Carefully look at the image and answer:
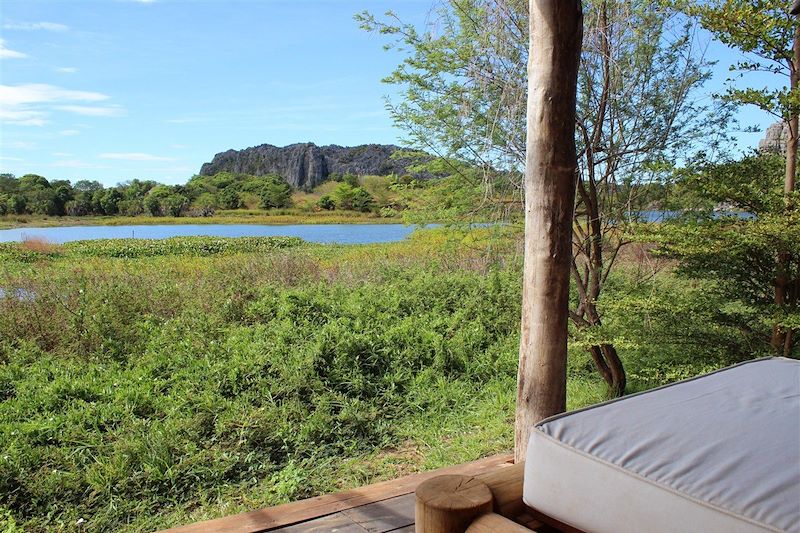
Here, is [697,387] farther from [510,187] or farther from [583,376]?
[583,376]

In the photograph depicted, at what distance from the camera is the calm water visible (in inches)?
390

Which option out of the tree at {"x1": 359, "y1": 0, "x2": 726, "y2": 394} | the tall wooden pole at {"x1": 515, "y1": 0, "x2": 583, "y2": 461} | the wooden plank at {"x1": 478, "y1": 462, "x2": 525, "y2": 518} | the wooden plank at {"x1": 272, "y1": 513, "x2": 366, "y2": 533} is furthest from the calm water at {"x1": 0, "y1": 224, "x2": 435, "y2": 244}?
the wooden plank at {"x1": 478, "y1": 462, "x2": 525, "y2": 518}

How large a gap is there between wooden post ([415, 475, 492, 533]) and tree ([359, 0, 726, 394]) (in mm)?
2183

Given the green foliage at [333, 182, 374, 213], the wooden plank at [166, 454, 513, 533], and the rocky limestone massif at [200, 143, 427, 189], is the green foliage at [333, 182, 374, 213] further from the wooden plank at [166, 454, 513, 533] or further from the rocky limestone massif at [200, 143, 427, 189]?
the wooden plank at [166, 454, 513, 533]

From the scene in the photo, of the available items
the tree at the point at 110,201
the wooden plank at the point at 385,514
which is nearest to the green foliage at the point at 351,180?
the tree at the point at 110,201

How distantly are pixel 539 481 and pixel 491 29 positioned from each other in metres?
2.64

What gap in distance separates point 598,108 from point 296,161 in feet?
48.3

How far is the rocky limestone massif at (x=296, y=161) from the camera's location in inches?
632

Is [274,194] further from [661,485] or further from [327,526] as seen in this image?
[661,485]

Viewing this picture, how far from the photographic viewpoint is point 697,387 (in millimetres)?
1403

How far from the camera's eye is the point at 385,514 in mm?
1986

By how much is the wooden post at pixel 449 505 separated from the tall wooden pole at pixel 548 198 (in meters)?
1.09

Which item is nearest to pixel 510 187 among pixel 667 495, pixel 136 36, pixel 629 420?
pixel 629 420

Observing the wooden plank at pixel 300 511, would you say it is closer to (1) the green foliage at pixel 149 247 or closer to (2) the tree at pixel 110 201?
(1) the green foliage at pixel 149 247
